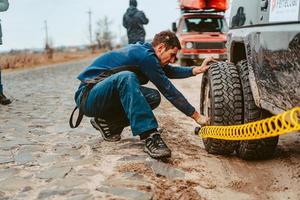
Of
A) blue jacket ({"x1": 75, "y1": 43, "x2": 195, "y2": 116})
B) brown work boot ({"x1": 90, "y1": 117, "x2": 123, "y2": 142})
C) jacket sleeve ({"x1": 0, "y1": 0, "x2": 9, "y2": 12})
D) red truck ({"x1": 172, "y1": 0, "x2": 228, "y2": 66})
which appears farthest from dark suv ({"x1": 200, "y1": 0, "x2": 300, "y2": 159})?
red truck ({"x1": 172, "y1": 0, "x2": 228, "y2": 66})

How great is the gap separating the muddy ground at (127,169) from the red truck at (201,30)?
8.04m

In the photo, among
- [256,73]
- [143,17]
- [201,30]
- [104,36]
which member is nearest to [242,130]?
[256,73]

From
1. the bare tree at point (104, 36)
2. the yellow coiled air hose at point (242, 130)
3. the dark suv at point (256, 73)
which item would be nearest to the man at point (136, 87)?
the yellow coiled air hose at point (242, 130)

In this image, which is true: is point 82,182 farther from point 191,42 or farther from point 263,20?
point 191,42

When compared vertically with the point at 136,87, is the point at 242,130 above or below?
below

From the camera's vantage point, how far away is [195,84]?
10.5 m

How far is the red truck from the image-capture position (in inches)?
505

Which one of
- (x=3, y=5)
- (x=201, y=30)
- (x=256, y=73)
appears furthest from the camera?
(x=201, y=30)

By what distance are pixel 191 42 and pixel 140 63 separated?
365 inches

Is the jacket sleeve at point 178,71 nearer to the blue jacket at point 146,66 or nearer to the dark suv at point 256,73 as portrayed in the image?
the dark suv at point 256,73

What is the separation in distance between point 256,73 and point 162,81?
2.66ft

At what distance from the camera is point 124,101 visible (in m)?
3.65

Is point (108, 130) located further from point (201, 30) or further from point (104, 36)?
point (104, 36)

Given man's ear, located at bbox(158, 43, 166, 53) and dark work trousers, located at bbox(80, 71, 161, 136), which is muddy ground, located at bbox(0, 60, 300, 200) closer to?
dark work trousers, located at bbox(80, 71, 161, 136)
